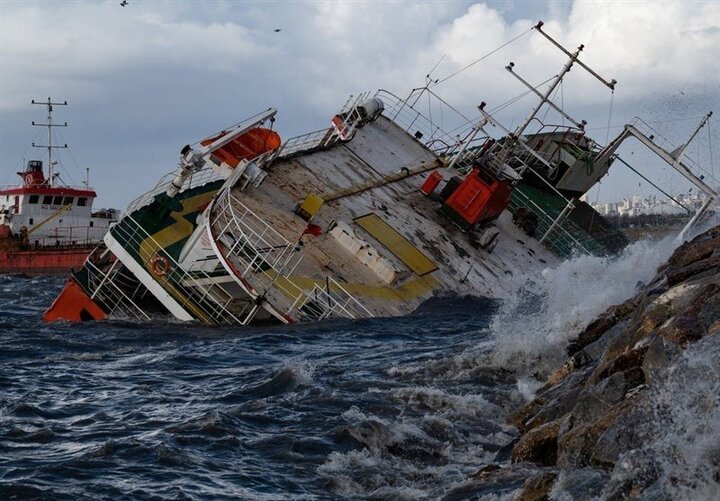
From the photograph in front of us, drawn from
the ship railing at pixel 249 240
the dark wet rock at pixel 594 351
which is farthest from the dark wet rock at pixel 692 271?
the ship railing at pixel 249 240

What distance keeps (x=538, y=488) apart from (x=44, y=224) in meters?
57.4

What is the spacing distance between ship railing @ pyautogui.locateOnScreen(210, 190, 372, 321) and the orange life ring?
1.42m

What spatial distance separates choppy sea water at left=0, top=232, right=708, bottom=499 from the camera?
39.1 ft

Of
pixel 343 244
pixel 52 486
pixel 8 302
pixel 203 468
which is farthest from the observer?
pixel 8 302

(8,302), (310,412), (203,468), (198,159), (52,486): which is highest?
(198,159)

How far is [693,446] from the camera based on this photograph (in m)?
8.45

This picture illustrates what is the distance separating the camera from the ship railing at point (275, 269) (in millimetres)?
24000

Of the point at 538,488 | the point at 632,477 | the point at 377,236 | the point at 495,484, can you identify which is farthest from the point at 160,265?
the point at 632,477

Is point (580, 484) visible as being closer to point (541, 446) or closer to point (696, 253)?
point (541, 446)

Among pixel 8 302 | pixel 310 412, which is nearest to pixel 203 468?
pixel 310 412

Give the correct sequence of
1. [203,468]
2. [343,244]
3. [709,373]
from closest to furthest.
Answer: [709,373] < [203,468] < [343,244]

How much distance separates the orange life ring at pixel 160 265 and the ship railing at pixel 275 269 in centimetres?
142

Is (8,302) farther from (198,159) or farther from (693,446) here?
(693,446)

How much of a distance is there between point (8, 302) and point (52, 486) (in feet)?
88.5
